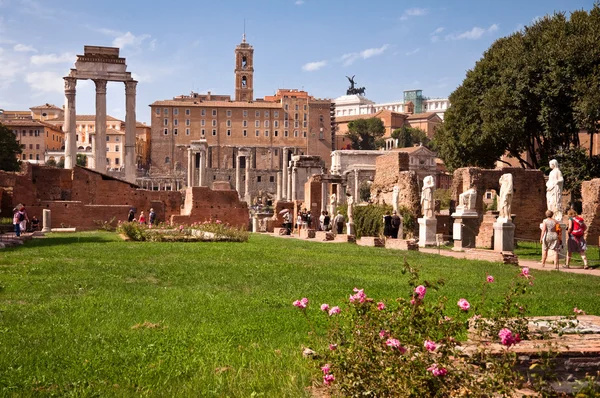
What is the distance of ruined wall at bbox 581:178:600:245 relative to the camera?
2327 cm

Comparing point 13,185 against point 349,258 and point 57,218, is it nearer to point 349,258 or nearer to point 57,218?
point 57,218

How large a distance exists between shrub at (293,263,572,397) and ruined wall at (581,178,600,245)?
20350mm

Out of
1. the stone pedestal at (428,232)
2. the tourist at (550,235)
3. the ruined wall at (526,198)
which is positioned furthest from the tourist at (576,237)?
the ruined wall at (526,198)

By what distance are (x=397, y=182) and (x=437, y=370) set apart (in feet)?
82.3

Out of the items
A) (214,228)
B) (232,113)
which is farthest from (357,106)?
(214,228)

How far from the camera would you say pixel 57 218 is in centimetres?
2642

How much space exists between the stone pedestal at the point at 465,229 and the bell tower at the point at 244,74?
106m

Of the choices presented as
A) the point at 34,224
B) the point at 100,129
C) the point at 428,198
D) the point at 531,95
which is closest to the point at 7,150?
the point at 100,129

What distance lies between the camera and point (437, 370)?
365 cm

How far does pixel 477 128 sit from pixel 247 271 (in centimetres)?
Result: 2544

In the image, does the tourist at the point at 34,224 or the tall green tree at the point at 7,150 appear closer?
the tourist at the point at 34,224

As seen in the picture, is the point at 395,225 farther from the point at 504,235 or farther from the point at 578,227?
the point at 578,227

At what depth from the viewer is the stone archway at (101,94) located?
49.0m

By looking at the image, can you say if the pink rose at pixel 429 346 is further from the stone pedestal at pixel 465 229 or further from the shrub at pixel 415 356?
the stone pedestal at pixel 465 229
